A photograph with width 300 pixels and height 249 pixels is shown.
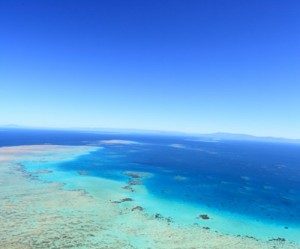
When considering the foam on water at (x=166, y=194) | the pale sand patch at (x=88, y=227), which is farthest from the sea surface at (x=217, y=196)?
the pale sand patch at (x=88, y=227)

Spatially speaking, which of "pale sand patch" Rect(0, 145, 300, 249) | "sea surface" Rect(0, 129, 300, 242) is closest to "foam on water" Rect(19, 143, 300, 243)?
"sea surface" Rect(0, 129, 300, 242)

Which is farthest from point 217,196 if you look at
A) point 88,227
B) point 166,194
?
point 88,227

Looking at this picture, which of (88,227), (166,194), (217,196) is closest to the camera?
(88,227)

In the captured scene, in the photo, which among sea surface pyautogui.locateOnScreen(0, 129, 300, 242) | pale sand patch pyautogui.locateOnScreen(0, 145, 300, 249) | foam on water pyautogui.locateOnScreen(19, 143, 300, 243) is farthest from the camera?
sea surface pyautogui.locateOnScreen(0, 129, 300, 242)

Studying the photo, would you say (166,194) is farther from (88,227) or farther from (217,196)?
(88,227)

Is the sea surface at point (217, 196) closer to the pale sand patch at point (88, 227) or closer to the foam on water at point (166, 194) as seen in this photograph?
the foam on water at point (166, 194)

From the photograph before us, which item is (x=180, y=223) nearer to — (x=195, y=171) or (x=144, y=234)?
(x=144, y=234)

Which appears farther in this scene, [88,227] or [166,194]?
[166,194]

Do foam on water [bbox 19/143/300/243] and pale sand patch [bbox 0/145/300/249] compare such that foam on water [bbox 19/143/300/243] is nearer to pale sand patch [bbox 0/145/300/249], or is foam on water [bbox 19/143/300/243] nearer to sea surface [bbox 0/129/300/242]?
sea surface [bbox 0/129/300/242]
